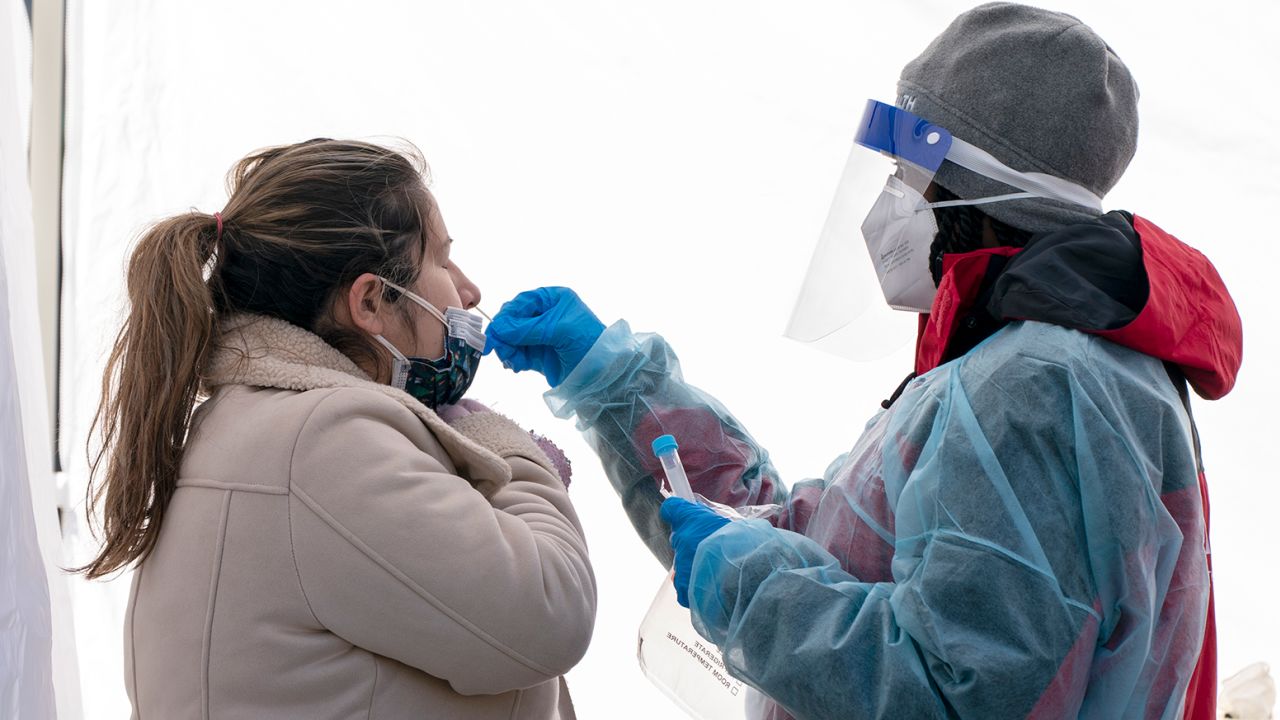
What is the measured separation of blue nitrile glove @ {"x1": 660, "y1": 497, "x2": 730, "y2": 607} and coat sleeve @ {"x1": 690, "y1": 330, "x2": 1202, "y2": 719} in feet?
0.39

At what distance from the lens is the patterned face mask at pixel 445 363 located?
3.86 feet

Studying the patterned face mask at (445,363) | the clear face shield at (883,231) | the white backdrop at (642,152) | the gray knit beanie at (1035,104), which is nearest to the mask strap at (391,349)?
the patterned face mask at (445,363)

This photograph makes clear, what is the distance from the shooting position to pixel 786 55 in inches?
83.6

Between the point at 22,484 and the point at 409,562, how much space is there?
0.34 metres

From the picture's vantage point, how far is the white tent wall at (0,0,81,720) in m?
0.83

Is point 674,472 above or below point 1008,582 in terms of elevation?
below

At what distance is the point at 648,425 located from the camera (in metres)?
1.42

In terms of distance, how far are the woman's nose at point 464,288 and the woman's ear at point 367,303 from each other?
133 millimetres

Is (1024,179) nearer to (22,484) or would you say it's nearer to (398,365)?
(398,365)

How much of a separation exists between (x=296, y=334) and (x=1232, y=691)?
2038mm

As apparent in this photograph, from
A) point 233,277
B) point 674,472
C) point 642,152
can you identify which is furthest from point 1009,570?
point 642,152

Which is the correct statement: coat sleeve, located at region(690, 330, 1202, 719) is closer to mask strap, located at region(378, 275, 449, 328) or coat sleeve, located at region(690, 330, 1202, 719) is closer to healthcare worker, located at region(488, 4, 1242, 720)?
healthcare worker, located at region(488, 4, 1242, 720)

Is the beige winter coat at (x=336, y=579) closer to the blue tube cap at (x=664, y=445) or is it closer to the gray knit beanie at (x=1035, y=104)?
the blue tube cap at (x=664, y=445)

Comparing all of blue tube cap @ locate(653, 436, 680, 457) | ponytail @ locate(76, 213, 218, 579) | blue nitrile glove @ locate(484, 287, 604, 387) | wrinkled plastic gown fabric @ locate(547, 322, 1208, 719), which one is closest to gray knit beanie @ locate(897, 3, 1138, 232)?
wrinkled plastic gown fabric @ locate(547, 322, 1208, 719)
